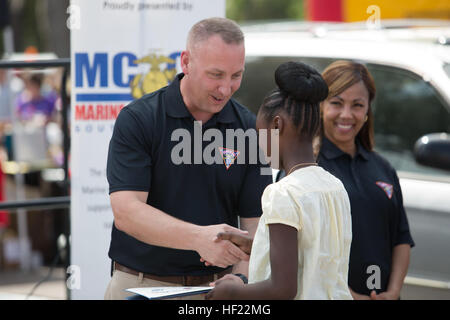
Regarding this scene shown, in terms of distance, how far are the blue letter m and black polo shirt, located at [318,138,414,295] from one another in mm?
1442

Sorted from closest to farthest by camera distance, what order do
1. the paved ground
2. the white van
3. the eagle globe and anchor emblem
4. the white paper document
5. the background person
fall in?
the background person < the white paper document < the white van < the eagle globe and anchor emblem < the paved ground

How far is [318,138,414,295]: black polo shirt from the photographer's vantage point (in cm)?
371

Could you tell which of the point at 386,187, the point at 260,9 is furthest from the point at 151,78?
the point at 260,9

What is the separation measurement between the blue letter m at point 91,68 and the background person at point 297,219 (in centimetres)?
210

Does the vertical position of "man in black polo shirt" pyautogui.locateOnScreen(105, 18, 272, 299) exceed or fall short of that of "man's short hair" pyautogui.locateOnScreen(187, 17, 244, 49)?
it falls short

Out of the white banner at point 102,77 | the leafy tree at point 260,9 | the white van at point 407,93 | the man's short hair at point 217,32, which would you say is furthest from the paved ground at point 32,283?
the leafy tree at point 260,9


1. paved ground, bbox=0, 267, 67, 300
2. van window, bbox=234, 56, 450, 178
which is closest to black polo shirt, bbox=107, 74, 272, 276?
van window, bbox=234, 56, 450, 178

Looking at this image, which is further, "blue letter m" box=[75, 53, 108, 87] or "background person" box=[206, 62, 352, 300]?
"blue letter m" box=[75, 53, 108, 87]

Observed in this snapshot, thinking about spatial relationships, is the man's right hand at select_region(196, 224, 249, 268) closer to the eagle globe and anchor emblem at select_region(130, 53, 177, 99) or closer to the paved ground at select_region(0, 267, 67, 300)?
the eagle globe and anchor emblem at select_region(130, 53, 177, 99)

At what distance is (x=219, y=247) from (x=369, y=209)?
1.20 metres

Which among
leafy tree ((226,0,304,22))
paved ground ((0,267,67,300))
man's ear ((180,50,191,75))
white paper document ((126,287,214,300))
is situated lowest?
paved ground ((0,267,67,300))

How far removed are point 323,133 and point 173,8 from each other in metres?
1.31
